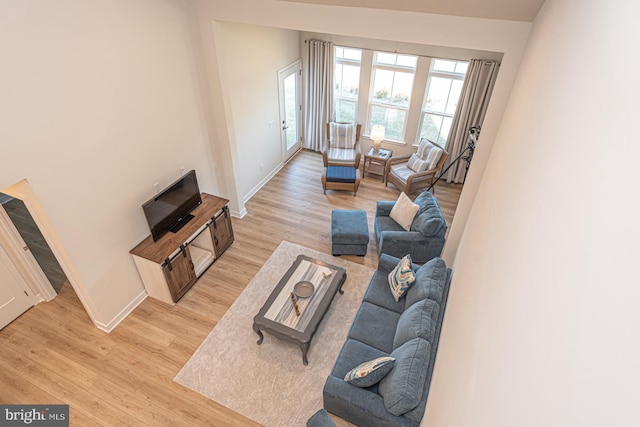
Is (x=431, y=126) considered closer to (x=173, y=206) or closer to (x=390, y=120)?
(x=390, y=120)

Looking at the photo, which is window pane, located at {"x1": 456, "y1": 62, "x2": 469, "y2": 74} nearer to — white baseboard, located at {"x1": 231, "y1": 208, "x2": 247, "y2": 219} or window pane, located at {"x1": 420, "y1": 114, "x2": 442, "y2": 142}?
window pane, located at {"x1": 420, "y1": 114, "x2": 442, "y2": 142}

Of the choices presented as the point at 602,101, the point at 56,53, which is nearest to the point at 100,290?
the point at 56,53

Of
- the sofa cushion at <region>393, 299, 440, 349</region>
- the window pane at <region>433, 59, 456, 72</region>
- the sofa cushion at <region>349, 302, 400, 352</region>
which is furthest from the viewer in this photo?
the window pane at <region>433, 59, 456, 72</region>

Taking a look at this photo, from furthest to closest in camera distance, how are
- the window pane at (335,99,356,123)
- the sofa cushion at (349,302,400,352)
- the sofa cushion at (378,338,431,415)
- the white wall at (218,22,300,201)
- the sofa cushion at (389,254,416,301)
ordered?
the window pane at (335,99,356,123), the white wall at (218,22,300,201), the sofa cushion at (389,254,416,301), the sofa cushion at (349,302,400,352), the sofa cushion at (378,338,431,415)

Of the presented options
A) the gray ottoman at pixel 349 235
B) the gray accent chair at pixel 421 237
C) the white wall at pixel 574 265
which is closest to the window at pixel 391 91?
the gray accent chair at pixel 421 237

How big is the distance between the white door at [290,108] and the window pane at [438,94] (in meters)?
2.60

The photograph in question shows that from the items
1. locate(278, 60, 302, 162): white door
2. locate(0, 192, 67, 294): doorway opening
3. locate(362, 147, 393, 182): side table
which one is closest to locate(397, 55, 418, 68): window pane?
locate(362, 147, 393, 182): side table

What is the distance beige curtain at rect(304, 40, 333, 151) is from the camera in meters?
6.88

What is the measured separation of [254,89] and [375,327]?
423 cm

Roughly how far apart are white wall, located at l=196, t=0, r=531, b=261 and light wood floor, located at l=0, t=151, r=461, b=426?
2.32 m

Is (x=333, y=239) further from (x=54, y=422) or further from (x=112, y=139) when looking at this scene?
(x=54, y=422)

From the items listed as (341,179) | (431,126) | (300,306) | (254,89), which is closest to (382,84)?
(431,126)

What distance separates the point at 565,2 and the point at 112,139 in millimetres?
3940

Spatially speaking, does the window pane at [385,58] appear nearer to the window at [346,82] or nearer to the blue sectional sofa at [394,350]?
the window at [346,82]
